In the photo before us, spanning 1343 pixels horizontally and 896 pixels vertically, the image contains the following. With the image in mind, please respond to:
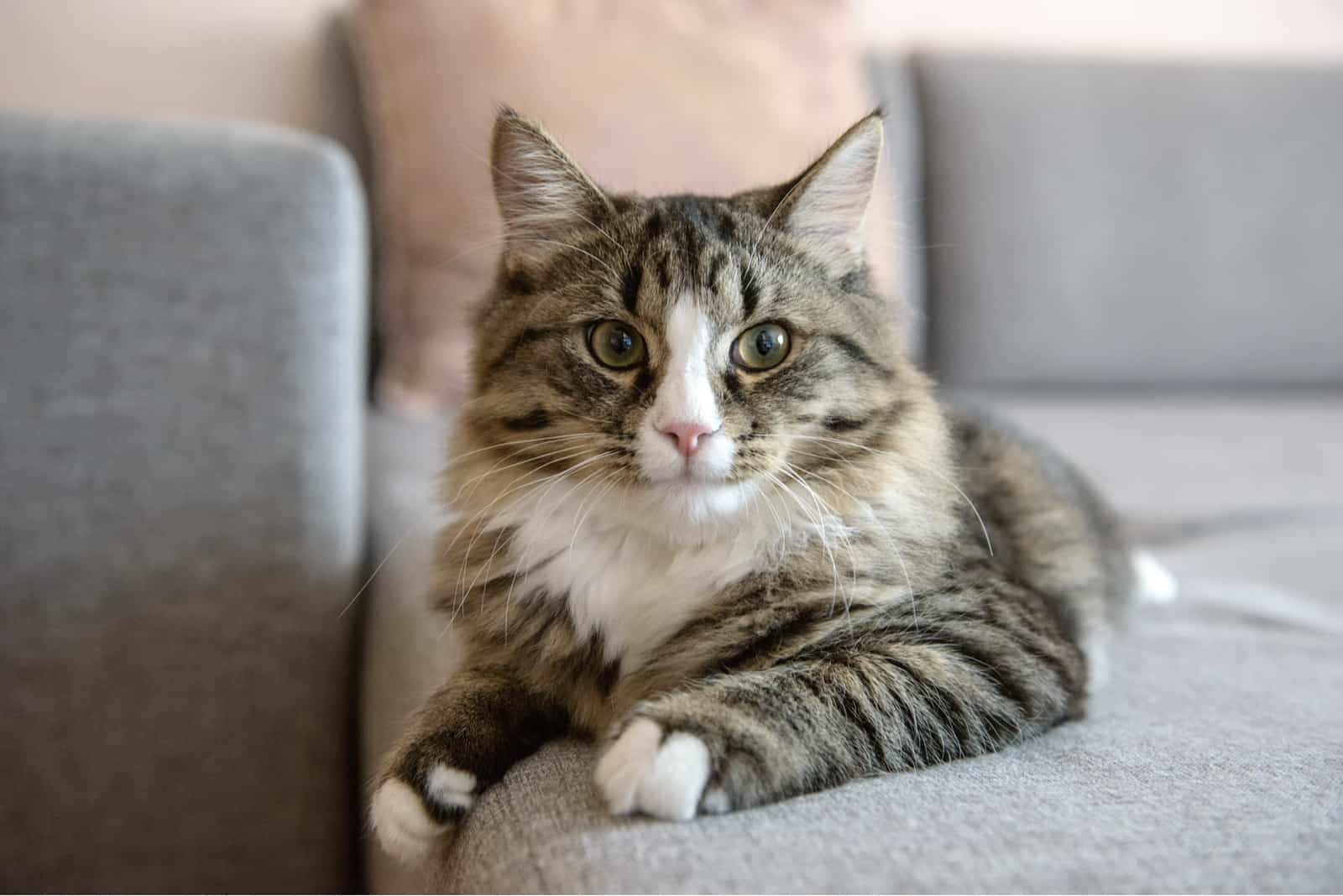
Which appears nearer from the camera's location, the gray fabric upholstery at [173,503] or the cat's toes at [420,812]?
the cat's toes at [420,812]

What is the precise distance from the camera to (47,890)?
1.30 meters

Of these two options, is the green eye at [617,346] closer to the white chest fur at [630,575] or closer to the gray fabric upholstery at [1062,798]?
the white chest fur at [630,575]

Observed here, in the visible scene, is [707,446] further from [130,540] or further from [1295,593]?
[1295,593]

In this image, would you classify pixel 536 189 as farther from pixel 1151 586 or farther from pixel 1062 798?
pixel 1151 586

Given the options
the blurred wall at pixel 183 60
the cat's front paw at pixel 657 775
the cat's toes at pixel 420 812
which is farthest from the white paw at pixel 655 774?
the blurred wall at pixel 183 60

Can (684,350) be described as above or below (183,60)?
below

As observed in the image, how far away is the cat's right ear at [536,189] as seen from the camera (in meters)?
1.00

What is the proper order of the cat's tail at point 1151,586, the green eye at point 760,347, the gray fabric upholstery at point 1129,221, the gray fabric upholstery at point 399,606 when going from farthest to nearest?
the gray fabric upholstery at point 1129,221 < the cat's tail at point 1151,586 < the gray fabric upholstery at point 399,606 < the green eye at point 760,347

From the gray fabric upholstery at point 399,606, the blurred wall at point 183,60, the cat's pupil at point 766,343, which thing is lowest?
the gray fabric upholstery at point 399,606

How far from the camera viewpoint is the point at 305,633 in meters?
1.36

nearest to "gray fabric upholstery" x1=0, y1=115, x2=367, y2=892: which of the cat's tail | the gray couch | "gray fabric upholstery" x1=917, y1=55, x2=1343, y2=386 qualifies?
the gray couch

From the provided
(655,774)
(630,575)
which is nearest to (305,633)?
(630,575)

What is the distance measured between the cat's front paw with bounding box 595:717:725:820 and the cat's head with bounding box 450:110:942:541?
0.78 feet

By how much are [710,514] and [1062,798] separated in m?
0.36
